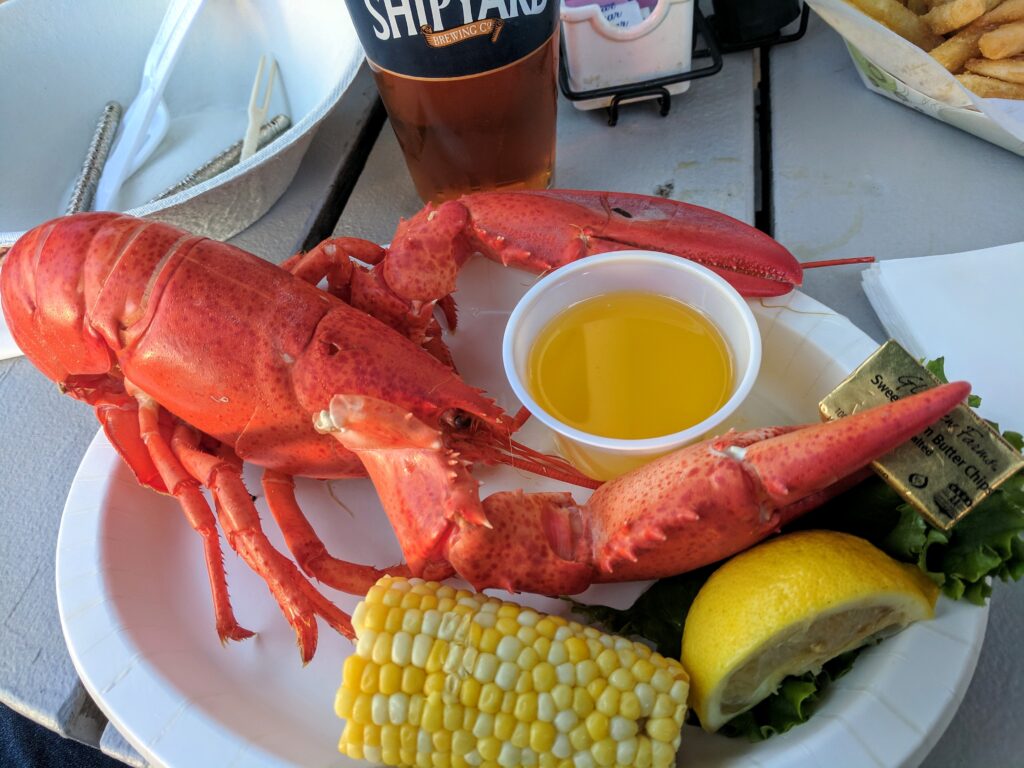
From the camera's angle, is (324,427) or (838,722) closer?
(838,722)

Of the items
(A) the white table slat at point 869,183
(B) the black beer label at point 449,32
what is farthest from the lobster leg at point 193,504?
(A) the white table slat at point 869,183

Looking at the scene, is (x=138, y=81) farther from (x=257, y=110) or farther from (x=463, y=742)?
(x=463, y=742)

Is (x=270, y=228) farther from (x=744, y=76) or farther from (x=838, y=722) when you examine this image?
(x=838, y=722)

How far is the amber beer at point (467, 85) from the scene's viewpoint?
1.00 m

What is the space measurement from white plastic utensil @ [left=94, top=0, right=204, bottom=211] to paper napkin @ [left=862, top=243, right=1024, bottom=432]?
1429 millimetres

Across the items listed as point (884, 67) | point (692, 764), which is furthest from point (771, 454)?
point (884, 67)

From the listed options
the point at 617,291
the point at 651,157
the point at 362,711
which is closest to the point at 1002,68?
the point at 651,157

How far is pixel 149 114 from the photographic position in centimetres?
151

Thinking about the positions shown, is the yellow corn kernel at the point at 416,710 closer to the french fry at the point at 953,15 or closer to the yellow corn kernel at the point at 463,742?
the yellow corn kernel at the point at 463,742

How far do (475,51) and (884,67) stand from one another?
81cm

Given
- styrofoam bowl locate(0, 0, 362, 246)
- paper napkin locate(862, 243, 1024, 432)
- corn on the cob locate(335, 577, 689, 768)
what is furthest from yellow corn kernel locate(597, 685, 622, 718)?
styrofoam bowl locate(0, 0, 362, 246)

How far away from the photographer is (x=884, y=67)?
1.34 meters

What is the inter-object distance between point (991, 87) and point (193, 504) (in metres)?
1.46

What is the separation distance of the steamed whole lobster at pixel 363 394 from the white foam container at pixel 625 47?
492mm
